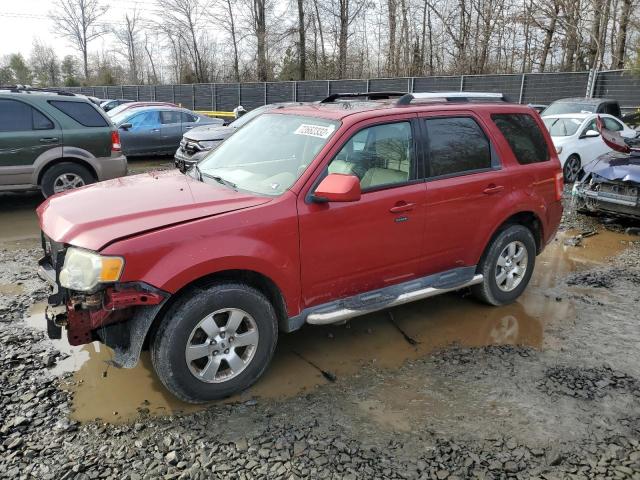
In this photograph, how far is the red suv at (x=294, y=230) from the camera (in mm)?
3006

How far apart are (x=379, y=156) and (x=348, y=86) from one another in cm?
2203

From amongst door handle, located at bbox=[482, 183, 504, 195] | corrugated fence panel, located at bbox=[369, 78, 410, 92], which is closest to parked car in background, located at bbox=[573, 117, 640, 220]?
door handle, located at bbox=[482, 183, 504, 195]


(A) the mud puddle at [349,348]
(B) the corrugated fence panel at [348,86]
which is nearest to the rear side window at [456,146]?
(A) the mud puddle at [349,348]

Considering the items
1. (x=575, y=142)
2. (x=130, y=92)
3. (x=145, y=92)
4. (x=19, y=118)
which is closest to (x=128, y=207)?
(x=19, y=118)

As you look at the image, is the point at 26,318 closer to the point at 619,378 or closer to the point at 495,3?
the point at 619,378

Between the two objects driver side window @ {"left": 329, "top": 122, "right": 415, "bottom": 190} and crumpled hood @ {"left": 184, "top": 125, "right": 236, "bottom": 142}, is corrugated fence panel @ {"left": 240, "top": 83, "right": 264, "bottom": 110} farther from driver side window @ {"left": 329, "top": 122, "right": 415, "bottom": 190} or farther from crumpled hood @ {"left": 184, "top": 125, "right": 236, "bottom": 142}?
driver side window @ {"left": 329, "top": 122, "right": 415, "bottom": 190}

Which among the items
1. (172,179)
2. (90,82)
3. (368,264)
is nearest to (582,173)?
(368,264)

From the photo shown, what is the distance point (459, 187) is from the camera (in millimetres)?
4227

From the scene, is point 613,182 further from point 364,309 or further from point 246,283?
point 246,283

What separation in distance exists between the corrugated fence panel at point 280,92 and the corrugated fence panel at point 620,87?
14.4m

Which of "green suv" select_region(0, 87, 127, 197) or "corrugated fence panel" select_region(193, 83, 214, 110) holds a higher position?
"corrugated fence panel" select_region(193, 83, 214, 110)

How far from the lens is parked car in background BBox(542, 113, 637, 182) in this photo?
11148mm

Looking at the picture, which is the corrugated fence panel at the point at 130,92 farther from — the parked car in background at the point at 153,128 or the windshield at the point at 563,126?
the windshield at the point at 563,126

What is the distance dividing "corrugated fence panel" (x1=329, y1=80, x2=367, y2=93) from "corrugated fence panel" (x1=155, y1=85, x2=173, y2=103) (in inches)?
536
